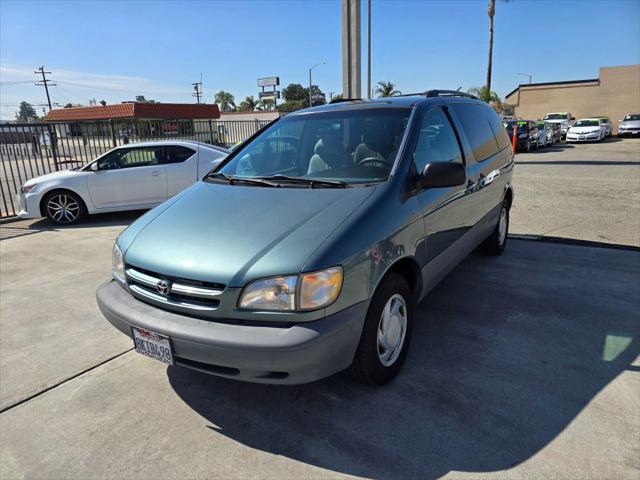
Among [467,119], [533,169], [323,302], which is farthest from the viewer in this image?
[533,169]

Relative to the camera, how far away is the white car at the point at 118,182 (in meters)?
8.05

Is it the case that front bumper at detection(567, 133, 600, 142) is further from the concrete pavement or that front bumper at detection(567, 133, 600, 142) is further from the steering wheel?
the steering wheel

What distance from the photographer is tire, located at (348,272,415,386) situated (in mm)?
2518

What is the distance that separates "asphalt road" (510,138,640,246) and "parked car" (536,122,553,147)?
31.0ft

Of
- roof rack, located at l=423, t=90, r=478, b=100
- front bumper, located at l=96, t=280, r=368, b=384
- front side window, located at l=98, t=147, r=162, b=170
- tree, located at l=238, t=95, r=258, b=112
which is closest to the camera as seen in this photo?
front bumper, located at l=96, t=280, r=368, b=384

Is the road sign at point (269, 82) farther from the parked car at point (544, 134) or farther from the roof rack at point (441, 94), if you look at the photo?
the roof rack at point (441, 94)

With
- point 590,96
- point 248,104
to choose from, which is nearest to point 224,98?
point 248,104

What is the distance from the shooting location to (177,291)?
93.0 inches

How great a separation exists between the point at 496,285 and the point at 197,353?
328cm

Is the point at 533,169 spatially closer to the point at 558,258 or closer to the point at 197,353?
the point at 558,258

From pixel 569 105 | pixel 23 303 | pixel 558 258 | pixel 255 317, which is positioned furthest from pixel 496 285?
pixel 569 105

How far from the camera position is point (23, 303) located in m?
4.42

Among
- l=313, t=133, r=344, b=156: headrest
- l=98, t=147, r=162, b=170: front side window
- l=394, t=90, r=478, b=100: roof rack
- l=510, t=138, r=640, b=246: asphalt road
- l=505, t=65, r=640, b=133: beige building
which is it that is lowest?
l=510, t=138, r=640, b=246: asphalt road

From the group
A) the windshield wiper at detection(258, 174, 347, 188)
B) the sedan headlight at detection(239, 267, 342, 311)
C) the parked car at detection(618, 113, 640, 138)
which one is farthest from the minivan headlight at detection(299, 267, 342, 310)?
the parked car at detection(618, 113, 640, 138)
